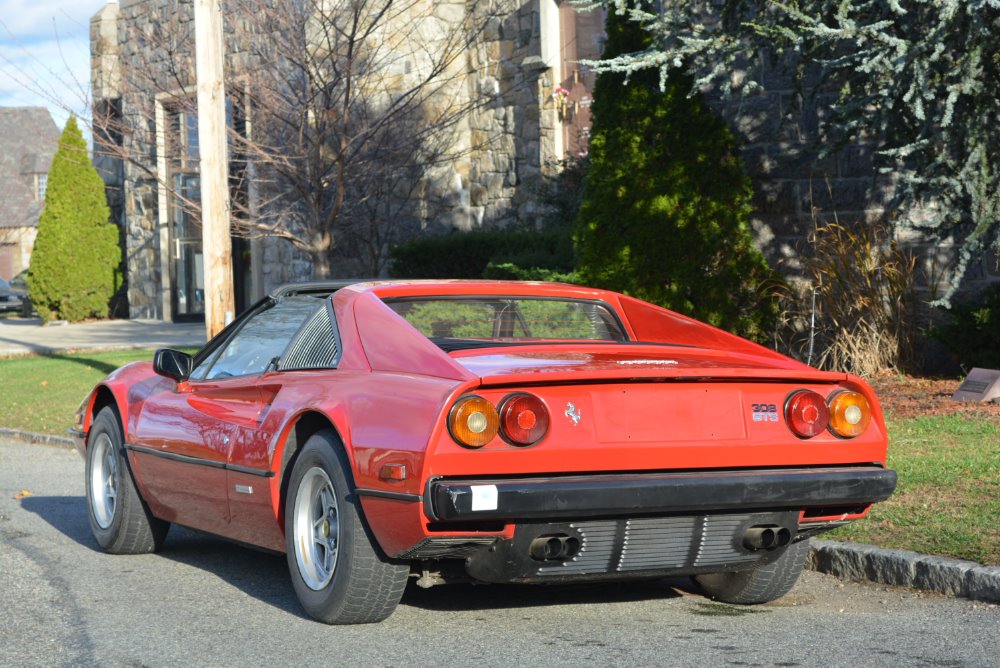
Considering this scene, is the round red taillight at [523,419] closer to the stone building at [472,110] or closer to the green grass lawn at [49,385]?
the green grass lawn at [49,385]

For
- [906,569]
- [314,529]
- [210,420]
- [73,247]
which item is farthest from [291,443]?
[73,247]

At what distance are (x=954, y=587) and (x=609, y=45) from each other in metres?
8.43

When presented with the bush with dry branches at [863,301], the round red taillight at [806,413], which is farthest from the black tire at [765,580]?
the bush with dry branches at [863,301]

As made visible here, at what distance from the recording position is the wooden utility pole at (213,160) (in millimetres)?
13305

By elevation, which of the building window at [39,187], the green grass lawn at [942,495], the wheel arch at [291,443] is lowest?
the green grass lawn at [942,495]

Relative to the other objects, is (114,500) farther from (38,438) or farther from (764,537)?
(38,438)

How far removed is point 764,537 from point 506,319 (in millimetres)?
1609

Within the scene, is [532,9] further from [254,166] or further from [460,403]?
[460,403]

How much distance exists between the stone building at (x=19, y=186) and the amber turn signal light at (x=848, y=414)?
5870 cm

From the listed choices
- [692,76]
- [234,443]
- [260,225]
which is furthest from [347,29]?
[234,443]

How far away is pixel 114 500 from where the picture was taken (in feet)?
24.4

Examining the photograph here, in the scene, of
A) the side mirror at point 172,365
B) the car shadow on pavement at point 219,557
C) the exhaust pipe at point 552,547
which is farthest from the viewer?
the side mirror at point 172,365

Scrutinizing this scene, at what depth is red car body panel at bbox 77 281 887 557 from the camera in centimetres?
497

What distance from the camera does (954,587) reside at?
606 cm
